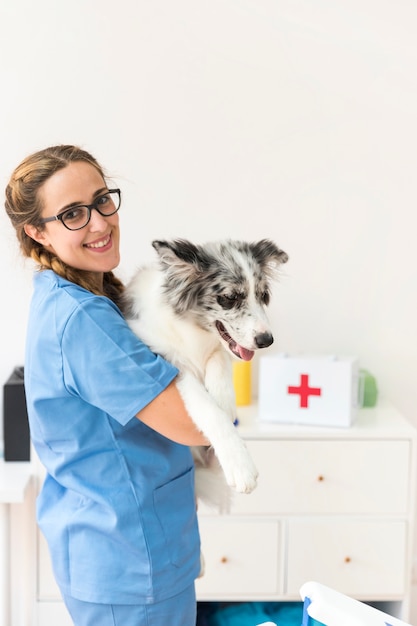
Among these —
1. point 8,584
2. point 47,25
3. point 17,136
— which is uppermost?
point 47,25

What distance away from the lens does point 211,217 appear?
2.56 metres

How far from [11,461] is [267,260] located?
135 centimetres

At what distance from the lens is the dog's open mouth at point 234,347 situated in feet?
4.39

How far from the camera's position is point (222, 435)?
129 centimetres

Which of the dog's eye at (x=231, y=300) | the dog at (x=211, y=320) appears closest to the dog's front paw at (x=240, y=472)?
the dog at (x=211, y=320)

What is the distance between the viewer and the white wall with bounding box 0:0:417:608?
2.46m

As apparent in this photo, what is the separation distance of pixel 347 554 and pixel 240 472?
4.14ft

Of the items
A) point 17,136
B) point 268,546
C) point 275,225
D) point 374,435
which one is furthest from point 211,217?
point 268,546

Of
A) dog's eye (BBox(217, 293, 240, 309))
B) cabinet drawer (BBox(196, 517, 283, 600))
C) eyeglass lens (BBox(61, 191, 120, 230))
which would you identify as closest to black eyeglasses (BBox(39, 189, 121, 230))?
eyeglass lens (BBox(61, 191, 120, 230))

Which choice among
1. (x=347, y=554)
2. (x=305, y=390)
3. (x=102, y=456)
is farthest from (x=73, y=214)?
(x=347, y=554)

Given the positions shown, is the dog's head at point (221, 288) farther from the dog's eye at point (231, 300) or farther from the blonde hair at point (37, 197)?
the blonde hair at point (37, 197)

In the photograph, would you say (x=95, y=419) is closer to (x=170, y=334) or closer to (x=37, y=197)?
(x=170, y=334)

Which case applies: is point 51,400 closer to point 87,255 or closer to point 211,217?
point 87,255

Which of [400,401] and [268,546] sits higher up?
[400,401]
